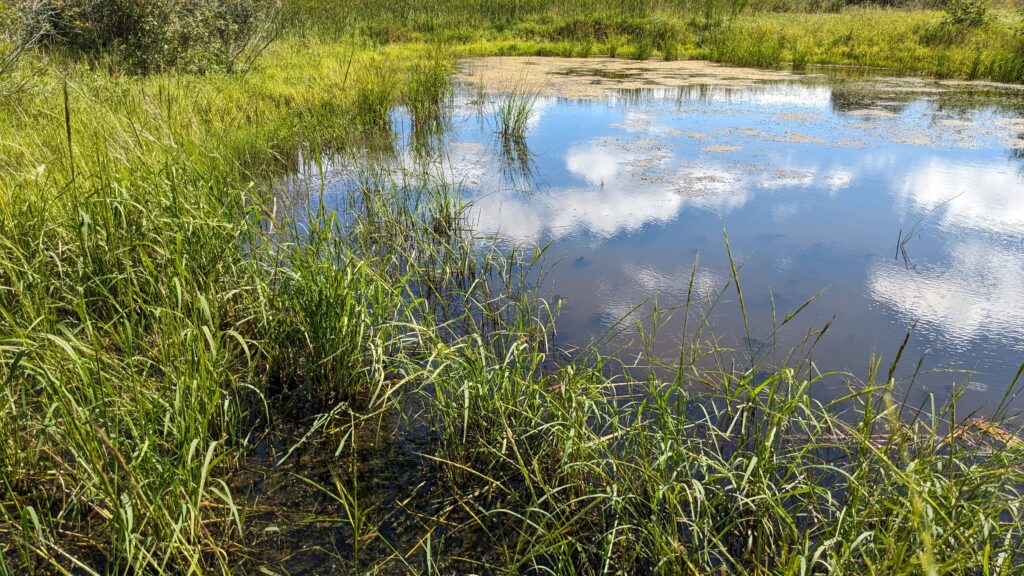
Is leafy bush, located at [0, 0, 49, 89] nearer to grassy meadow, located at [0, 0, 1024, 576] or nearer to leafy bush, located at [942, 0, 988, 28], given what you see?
grassy meadow, located at [0, 0, 1024, 576]

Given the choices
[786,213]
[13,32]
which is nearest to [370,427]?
[786,213]

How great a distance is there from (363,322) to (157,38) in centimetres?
490

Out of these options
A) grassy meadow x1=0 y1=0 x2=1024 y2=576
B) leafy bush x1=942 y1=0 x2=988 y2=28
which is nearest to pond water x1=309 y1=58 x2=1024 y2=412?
grassy meadow x1=0 y1=0 x2=1024 y2=576

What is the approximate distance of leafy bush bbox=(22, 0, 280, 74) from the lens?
4945mm

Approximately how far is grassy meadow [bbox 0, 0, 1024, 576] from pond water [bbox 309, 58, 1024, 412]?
220 mm

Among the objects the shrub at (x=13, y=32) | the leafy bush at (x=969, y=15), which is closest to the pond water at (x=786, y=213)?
the shrub at (x=13, y=32)

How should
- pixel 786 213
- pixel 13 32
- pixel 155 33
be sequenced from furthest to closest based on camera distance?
pixel 155 33
pixel 13 32
pixel 786 213

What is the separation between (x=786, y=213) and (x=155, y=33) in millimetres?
5309

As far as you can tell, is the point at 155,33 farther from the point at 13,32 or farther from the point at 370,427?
the point at 370,427

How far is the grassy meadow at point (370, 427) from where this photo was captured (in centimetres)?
118

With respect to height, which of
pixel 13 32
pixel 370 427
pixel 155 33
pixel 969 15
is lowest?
pixel 370 427

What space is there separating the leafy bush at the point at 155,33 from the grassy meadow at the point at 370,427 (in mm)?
2261

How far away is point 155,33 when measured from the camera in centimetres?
516

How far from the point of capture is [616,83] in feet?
26.0
